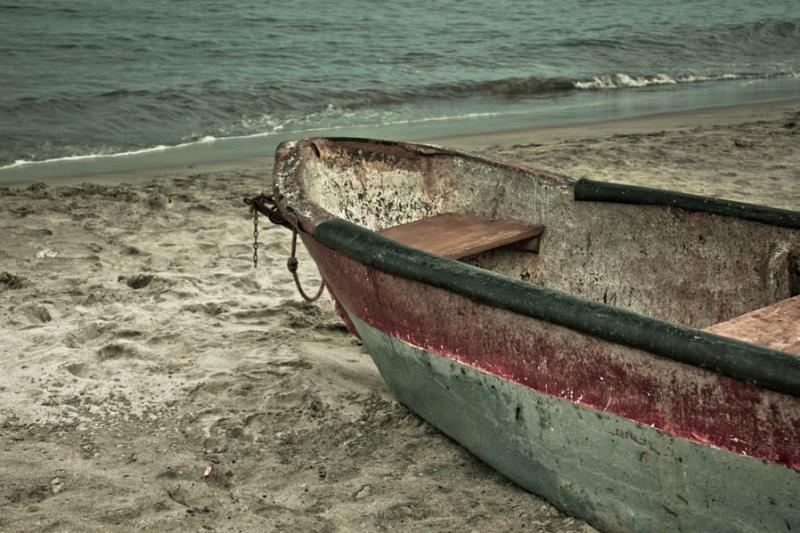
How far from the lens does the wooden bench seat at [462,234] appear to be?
428cm

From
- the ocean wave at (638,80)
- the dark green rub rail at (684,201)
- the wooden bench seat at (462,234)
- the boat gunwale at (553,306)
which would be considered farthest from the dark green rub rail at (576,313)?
the ocean wave at (638,80)

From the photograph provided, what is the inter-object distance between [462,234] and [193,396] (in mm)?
1440

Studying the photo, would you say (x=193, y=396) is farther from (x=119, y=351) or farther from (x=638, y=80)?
(x=638, y=80)

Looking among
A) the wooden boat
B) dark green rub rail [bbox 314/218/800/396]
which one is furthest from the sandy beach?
dark green rub rail [bbox 314/218/800/396]

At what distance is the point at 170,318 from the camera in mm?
4977

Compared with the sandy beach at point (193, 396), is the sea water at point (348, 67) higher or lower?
higher

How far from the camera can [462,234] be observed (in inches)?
177

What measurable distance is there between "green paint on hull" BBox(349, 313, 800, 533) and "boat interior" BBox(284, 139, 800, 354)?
0.61m

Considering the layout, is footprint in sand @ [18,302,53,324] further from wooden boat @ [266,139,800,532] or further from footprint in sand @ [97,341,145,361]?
wooden boat @ [266,139,800,532]

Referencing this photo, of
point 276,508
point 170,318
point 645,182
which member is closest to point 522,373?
point 276,508

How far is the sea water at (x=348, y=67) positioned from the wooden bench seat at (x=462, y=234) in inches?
217

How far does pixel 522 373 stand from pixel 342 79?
11.5 metres

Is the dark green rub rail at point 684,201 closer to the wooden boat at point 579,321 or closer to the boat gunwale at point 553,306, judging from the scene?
the wooden boat at point 579,321

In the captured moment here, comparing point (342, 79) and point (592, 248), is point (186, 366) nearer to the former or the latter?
point (592, 248)
